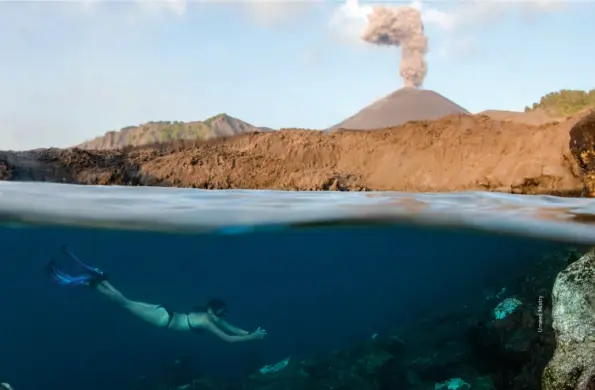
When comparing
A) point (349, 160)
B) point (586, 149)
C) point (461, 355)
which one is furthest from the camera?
point (349, 160)

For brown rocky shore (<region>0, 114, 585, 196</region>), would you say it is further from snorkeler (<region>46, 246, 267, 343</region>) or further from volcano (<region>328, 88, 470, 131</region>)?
snorkeler (<region>46, 246, 267, 343</region>)

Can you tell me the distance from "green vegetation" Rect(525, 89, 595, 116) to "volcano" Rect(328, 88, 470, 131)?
8.45 ft

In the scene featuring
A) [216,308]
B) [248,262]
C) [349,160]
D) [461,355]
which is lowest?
[461,355]

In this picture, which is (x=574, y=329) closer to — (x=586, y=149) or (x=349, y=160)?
(x=586, y=149)

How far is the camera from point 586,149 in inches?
474

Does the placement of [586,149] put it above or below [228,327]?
above

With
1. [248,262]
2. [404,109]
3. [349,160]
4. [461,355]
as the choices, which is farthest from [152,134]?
[461,355]

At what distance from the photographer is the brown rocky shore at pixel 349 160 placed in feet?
46.3

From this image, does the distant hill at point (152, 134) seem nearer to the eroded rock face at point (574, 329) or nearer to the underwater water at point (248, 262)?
the underwater water at point (248, 262)

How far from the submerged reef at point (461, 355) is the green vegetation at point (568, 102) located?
6.53 metres

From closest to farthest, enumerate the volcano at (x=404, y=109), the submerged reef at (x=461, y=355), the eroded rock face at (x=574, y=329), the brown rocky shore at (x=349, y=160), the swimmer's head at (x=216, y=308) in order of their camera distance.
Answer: the eroded rock face at (x=574, y=329), the submerged reef at (x=461, y=355), the swimmer's head at (x=216, y=308), the brown rocky shore at (x=349, y=160), the volcano at (x=404, y=109)

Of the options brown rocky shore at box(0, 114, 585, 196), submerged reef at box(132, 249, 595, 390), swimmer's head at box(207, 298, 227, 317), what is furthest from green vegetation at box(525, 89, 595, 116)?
swimmer's head at box(207, 298, 227, 317)

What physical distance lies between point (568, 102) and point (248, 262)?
1290 cm

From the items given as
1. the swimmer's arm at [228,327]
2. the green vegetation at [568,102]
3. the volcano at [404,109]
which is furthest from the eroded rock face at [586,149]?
the swimmer's arm at [228,327]
